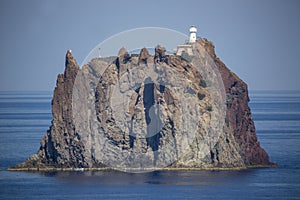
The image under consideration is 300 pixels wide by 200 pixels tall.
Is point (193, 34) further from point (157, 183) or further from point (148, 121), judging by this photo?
point (157, 183)

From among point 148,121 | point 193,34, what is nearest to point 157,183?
point 148,121

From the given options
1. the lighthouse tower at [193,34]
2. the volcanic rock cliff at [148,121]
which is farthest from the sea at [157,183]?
the lighthouse tower at [193,34]

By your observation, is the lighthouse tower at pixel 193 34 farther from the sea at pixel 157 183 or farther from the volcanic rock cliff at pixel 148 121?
the sea at pixel 157 183

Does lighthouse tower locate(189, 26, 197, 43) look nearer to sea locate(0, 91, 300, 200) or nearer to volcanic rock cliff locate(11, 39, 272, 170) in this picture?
volcanic rock cliff locate(11, 39, 272, 170)

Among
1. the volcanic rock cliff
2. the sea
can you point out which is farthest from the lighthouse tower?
the sea

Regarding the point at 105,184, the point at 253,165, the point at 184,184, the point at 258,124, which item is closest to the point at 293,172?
the point at 253,165

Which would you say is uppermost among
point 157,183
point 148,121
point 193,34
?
point 193,34

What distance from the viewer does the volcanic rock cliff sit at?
339ft

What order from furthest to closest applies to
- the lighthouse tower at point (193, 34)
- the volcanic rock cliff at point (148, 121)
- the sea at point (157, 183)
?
the lighthouse tower at point (193, 34) < the volcanic rock cliff at point (148, 121) < the sea at point (157, 183)

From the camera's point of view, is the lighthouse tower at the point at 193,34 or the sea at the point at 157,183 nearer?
the sea at the point at 157,183

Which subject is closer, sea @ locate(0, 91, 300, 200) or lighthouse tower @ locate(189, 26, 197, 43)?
sea @ locate(0, 91, 300, 200)

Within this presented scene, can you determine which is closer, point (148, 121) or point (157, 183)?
point (157, 183)

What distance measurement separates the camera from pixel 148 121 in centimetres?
10719

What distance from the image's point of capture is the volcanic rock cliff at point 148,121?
103250 millimetres
